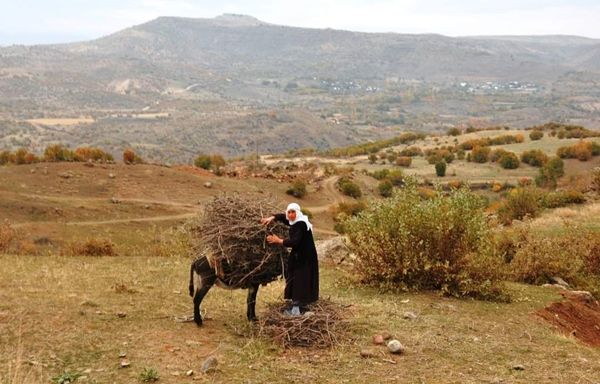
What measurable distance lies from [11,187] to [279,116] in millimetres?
95913

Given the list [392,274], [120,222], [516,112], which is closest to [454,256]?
[392,274]

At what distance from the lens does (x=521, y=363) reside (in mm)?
9297

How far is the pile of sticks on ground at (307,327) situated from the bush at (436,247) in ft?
12.7

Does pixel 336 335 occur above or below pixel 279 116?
above

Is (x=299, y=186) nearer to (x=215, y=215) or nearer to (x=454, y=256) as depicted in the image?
(x=454, y=256)

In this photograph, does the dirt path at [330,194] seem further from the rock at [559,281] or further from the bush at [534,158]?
the rock at [559,281]

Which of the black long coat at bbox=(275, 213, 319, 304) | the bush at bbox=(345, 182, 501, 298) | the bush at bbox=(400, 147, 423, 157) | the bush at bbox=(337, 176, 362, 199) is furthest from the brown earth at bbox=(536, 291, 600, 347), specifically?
the bush at bbox=(400, 147, 423, 157)

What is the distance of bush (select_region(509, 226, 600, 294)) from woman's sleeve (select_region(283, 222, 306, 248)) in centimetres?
911

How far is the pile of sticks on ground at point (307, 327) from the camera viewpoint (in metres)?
9.57

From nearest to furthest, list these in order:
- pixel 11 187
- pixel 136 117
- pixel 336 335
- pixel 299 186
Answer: pixel 336 335, pixel 11 187, pixel 299 186, pixel 136 117

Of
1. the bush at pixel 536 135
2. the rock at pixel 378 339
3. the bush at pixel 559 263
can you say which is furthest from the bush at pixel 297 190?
the rock at pixel 378 339

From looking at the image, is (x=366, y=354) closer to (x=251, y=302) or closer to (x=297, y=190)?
(x=251, y=302)

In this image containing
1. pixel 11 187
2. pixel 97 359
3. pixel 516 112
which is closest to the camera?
pixel 97 359

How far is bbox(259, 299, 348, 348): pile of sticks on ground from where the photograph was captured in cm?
957
